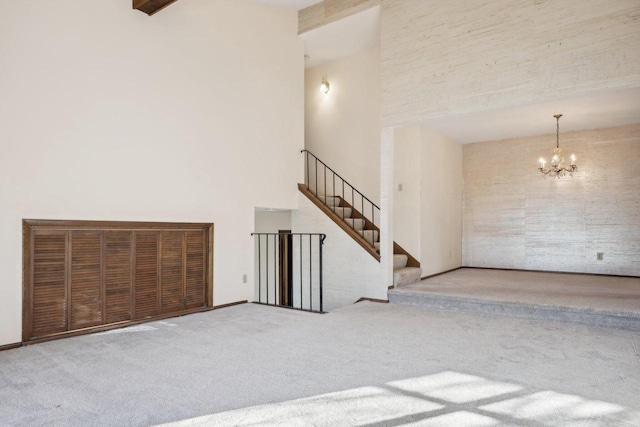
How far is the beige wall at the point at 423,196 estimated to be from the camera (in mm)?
6785

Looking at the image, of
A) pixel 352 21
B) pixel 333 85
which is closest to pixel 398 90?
pixel 352 21

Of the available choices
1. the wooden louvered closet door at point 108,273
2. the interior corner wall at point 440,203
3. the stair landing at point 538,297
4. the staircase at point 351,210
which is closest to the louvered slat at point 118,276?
the wooden louvered closet door at point 108,273

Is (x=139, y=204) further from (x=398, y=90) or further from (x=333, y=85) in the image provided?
(x=333, y=85)

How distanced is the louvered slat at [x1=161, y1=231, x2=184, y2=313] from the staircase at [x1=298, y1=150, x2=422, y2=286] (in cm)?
233

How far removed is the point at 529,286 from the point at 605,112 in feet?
9.52

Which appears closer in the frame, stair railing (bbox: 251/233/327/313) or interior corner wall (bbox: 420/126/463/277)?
stair railing (bbox: 251/233/327/313)

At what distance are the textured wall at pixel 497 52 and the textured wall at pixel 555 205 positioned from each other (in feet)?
12.1

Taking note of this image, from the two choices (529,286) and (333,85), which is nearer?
(529,286)

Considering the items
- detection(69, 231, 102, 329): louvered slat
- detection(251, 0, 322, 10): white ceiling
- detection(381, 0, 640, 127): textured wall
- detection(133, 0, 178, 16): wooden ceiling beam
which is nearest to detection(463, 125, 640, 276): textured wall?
detection(381, 0, 640, 127): textured wall

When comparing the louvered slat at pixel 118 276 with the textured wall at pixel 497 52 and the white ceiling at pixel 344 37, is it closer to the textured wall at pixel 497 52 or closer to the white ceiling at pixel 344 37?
the textured wall at pixel 497 52

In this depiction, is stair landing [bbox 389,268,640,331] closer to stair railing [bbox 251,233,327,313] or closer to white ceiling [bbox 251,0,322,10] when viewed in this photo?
stair railing [bbox 251,233,327,313]

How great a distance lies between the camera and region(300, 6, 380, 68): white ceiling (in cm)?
618

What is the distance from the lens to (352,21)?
6219 millimetres

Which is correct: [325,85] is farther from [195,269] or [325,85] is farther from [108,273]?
[108,273]
